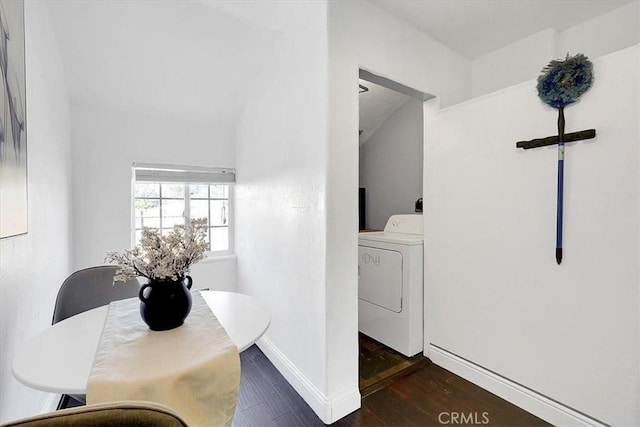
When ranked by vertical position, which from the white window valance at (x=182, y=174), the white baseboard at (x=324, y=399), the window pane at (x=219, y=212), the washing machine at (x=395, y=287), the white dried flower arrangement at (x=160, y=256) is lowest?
the white baseboard at (x=324, y=399)

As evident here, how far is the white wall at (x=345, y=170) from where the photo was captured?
1.68m

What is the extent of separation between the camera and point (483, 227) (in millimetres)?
1961

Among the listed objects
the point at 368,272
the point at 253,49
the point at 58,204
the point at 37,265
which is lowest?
the point at 368,272

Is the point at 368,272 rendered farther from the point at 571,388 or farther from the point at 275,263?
the point at 571,388

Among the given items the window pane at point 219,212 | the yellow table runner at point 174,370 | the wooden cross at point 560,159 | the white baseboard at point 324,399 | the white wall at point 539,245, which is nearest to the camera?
the yellow table runner at point 174,370

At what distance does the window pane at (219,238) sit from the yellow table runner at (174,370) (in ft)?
7.19

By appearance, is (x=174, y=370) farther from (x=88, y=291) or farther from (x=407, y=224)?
(x=407, y=224)

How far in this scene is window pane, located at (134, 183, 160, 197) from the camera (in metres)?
2.92

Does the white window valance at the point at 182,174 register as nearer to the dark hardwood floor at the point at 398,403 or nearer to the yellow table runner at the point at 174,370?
the dark hardwood floor at the point at 398,403

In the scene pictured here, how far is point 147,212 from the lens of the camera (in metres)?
2.98

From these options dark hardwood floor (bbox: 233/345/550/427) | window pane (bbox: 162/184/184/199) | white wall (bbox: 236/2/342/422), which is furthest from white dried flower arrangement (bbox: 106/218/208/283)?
window pane (bbox: 162/184/184/199)

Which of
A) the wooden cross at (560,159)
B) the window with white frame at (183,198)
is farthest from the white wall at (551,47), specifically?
the window with white frame at (183,198)

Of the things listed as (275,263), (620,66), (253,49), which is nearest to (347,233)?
(275,263)

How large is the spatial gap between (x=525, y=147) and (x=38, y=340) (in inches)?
99.8
